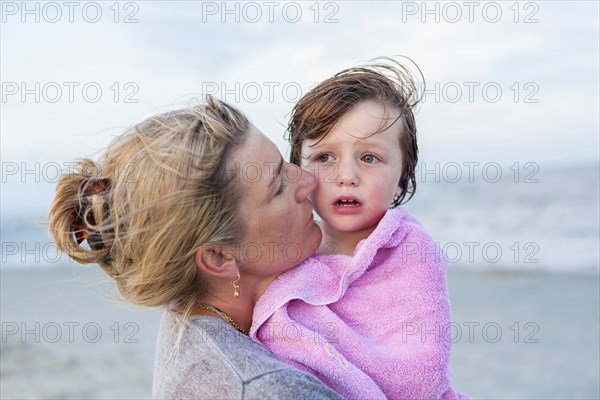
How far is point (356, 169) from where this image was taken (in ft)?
8.05

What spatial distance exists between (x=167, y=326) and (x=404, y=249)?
810 millimetres

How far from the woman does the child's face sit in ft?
0.61

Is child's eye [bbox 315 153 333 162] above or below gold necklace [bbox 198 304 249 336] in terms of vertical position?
above

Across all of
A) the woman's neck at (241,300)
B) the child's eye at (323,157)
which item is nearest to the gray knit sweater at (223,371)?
the woman's neck at (241,300)

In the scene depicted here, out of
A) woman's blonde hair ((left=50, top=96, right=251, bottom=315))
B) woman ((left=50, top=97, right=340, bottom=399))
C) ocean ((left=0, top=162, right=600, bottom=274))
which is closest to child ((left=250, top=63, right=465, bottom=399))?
woman ((left=50, top=97, right=340, bottom=399))

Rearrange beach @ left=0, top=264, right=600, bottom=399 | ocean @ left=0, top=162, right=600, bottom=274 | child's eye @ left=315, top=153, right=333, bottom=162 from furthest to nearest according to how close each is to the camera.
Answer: ocean @ left=0, top=162, right=600, bottom=274, beach @ left=0, top=264, right=600, bottom=399, child's eye @ left=315, top=153, right=333, bottom=162

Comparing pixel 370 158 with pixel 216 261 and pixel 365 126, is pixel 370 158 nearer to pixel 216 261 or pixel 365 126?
pixel 365 126

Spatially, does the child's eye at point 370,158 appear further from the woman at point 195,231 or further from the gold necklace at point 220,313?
the gold necklace at point 220,313

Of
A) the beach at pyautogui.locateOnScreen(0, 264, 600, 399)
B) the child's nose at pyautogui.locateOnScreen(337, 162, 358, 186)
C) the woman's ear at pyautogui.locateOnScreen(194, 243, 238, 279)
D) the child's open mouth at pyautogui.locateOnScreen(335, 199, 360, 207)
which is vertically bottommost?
the beach at pyautogui.locateOnScreen(0, 264, 600, 399)

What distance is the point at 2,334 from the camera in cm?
818

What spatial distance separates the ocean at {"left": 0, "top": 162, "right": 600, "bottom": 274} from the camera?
11445mm

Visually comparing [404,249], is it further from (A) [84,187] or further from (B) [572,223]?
(B) [572,223]

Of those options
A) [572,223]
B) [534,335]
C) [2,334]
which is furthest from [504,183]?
[2,334]

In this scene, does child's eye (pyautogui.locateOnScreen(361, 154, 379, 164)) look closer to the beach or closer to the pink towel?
the pink towel
